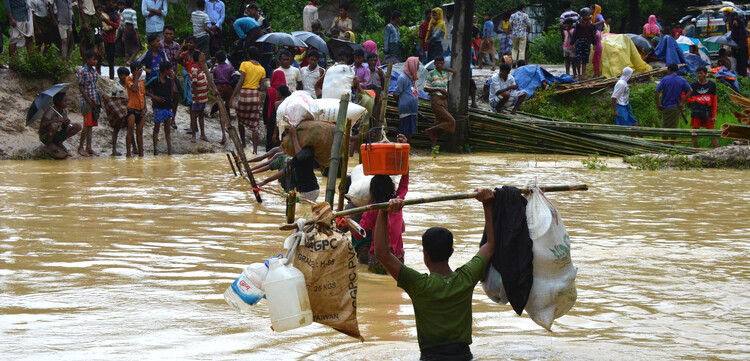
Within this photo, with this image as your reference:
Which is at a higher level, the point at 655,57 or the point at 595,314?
the point at 655,57

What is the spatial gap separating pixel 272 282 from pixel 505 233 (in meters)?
1.06

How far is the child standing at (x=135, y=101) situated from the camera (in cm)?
1350

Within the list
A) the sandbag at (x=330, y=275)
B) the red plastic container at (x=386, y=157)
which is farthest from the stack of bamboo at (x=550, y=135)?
the sandbag at (x=330, y=275)

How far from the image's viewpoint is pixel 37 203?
8.88 metres

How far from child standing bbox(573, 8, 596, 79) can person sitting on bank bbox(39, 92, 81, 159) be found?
9.44 meters

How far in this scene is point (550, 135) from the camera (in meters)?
15.2

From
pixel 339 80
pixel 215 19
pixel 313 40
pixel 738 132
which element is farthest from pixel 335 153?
pixel 215 19

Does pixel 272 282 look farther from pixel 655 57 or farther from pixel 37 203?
pixel 655 57

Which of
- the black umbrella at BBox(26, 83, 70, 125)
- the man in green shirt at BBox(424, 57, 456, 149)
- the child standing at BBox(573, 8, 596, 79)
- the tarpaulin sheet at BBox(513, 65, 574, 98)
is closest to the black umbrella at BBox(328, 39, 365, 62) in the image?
the man in green shirt at BBox(424, 57, 456, 149)

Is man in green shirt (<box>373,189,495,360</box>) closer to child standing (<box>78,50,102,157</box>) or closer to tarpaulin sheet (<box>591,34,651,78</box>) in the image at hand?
child standing (<box>78,50,102,157</box>)

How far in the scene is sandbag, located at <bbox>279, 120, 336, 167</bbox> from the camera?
790 cm

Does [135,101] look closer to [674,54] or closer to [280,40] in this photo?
[280,40]

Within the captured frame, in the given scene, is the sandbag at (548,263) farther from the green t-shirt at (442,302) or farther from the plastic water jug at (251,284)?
the plastic water jug at (251,284)

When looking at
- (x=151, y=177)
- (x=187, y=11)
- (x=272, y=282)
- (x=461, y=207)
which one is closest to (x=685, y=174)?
(x=461, y=207)
